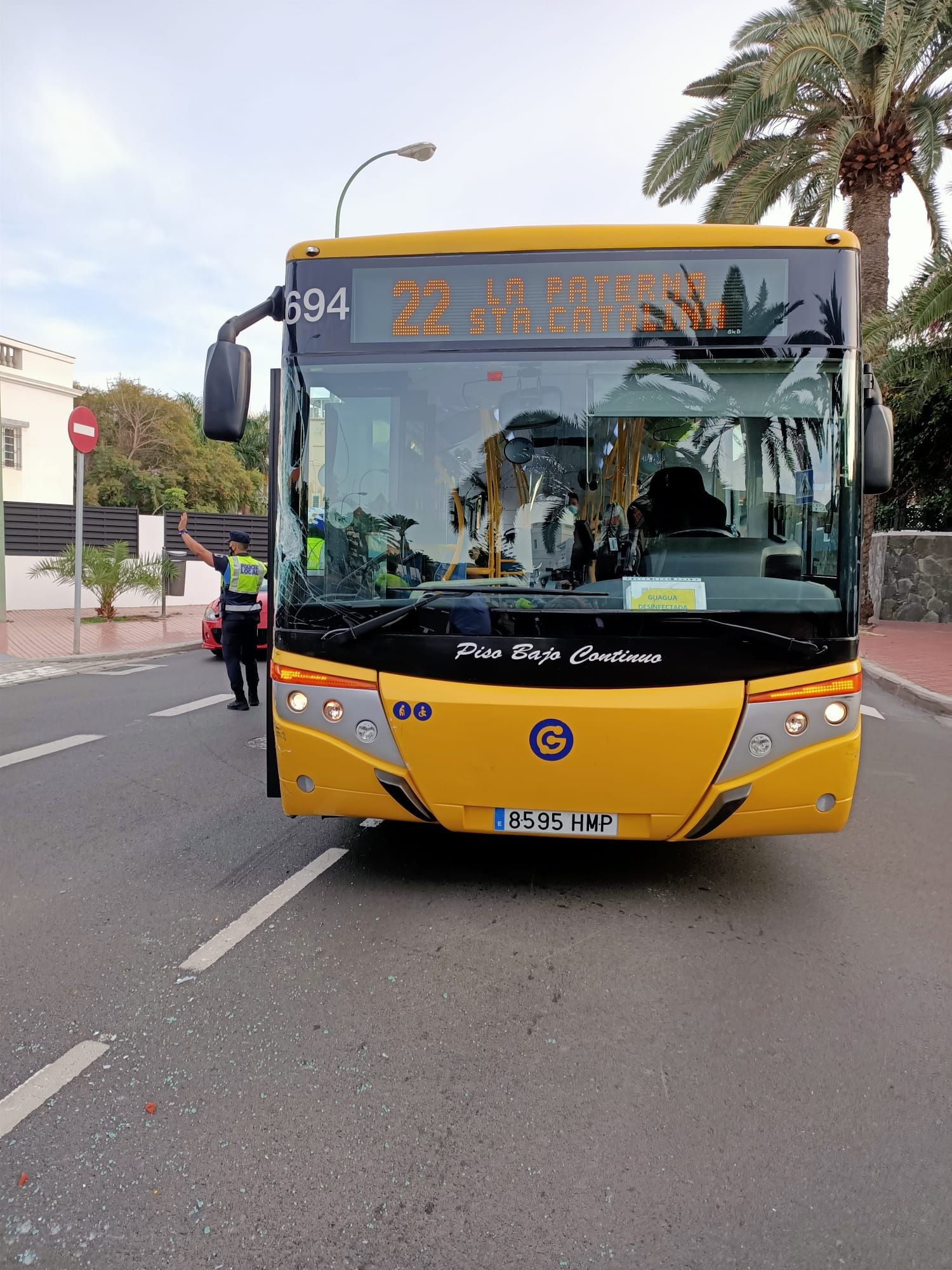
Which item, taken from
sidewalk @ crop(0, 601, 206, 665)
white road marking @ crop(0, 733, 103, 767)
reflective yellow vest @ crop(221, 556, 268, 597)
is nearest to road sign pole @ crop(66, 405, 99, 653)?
sidewalk @ crop(0, 601, 206, 665)

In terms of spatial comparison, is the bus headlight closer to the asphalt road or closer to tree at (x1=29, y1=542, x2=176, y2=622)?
the asphalt road

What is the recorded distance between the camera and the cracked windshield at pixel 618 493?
13.3 feet

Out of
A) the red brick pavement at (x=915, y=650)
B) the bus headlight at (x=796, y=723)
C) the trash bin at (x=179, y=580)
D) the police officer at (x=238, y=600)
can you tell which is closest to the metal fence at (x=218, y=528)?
the trash bin at (x=179, y=580)

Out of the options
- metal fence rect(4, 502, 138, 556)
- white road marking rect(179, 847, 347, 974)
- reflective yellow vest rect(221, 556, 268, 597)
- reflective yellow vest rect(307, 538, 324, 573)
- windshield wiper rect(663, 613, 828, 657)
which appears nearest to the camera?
white road marking rect(179, 847, 347, 974)

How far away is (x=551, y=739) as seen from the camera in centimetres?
403

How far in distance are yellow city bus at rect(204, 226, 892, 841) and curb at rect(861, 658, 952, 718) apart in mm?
6578

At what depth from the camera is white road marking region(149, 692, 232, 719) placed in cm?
919

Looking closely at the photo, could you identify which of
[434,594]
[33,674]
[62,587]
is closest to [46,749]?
[434,594]

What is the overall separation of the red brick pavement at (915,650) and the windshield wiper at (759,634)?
6.11m

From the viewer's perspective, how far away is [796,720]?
13.1 feet

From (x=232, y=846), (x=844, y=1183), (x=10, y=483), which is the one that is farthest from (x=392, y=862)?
(x=10, y=483)

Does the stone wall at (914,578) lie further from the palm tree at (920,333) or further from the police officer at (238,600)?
the police officer at (238,600)

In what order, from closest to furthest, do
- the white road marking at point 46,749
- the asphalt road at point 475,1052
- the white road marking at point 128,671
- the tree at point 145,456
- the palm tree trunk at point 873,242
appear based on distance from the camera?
the asphalt road at point 475,1052 < the white road marking at point 46,749 < the white road marking at point 128,671 < the palm tree trunk at point 873,242 < the tree at point 145,456

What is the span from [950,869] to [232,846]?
385 cm
